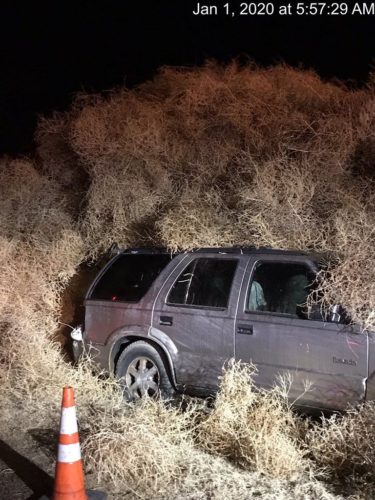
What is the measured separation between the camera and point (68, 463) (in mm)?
3662

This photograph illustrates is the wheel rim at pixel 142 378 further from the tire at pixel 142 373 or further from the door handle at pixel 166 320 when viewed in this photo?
the door handle at pixel 166 320

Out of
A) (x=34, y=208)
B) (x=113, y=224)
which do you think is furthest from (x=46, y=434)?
(x=34, y=208)

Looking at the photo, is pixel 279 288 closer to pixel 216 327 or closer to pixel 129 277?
pixel 216 327

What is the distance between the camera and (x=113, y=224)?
7871 millimetres

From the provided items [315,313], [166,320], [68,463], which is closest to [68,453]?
[68,463]

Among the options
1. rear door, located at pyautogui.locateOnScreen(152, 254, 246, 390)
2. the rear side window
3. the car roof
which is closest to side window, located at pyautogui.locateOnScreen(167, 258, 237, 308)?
rear door, located at pyautogui.locateOnScreen(152, 254, 246, 390)

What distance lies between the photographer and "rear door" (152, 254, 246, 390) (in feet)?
17.0

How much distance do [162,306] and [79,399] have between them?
4.12ft

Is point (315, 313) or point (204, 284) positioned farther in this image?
point (204, 284)

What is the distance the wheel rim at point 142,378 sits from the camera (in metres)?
5.72

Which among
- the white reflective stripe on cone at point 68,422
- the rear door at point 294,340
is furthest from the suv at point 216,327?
the white reflective stripe on cone at point 68,422

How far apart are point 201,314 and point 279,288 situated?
815 mm

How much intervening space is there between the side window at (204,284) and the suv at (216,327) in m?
0.01

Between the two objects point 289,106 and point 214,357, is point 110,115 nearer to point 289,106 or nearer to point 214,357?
point 289,106
